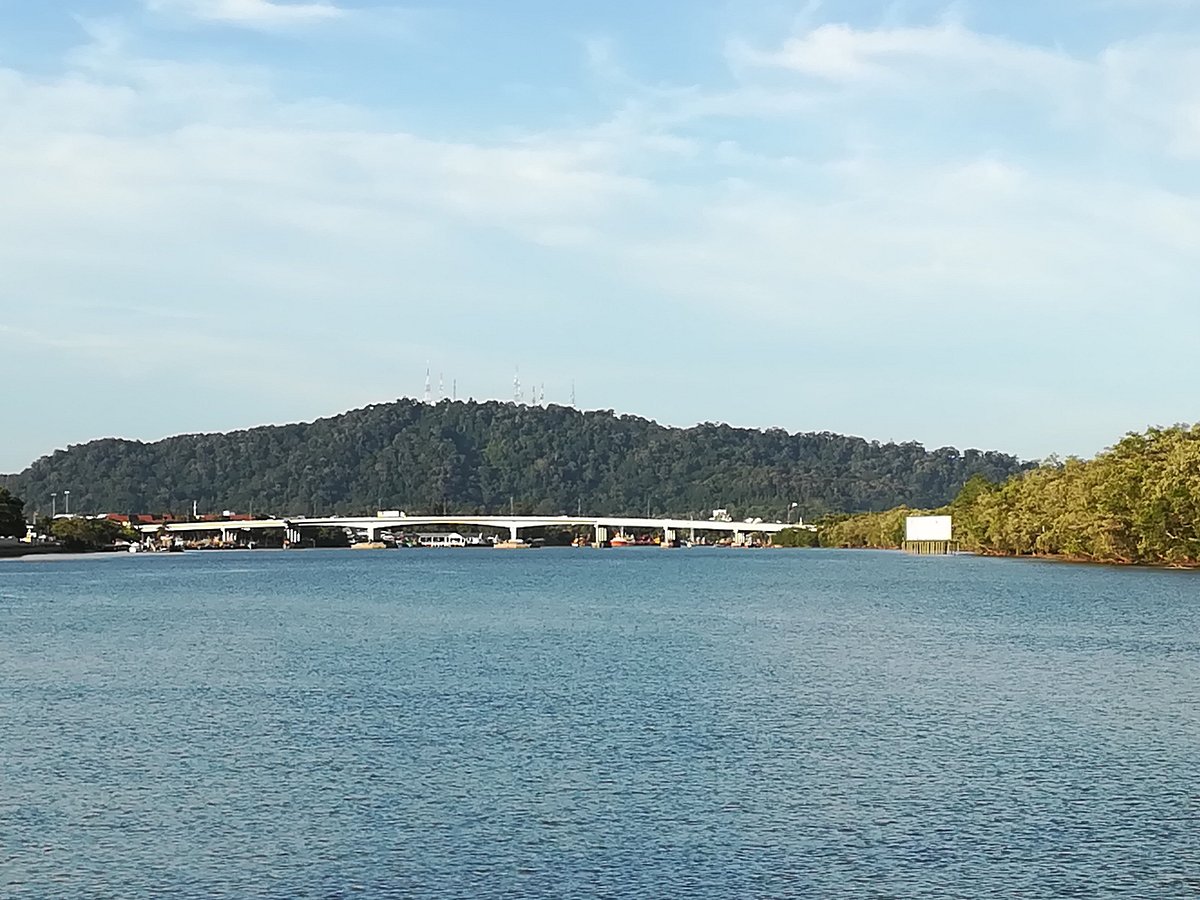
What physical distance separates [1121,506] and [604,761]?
9845 cm

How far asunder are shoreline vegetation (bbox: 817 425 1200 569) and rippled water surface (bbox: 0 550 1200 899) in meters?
49.6

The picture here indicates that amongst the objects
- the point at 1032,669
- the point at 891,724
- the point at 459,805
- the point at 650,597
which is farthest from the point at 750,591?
the point at 459,805

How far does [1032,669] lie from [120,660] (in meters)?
27.9

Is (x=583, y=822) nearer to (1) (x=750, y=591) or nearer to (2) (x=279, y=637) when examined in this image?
(2) (x=279, y=637)

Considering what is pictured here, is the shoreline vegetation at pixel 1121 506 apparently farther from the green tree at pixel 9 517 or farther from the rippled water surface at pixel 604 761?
the green tree at pixel 9 517

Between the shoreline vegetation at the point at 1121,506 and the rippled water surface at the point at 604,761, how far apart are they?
49.6 meters

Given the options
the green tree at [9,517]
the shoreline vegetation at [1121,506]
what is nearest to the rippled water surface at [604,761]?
the shoreline vegetation at [1121,506]

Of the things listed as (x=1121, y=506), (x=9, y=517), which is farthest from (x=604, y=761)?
(x=9, y=517)

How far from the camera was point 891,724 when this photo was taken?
34812 millimetres

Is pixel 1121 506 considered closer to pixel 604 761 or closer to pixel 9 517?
pixel 604 761

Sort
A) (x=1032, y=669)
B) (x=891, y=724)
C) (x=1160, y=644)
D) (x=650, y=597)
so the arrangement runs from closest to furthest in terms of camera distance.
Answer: (x=891, y=724) → (x=1032, y=669) → (x=1160, y=644) → (x=650, y=597)

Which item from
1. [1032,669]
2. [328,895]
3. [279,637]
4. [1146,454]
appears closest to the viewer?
[328,895]

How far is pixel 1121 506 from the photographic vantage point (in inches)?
4744

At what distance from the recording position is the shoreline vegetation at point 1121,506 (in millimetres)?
110562
